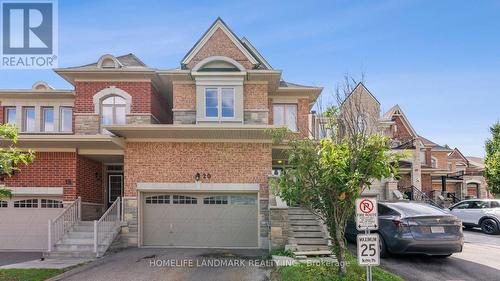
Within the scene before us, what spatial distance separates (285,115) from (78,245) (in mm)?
10961

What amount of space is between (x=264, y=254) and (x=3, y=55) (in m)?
13.0

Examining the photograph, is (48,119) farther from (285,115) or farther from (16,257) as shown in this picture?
(285,115)

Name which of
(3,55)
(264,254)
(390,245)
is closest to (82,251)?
(264,254)

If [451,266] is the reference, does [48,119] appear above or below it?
above

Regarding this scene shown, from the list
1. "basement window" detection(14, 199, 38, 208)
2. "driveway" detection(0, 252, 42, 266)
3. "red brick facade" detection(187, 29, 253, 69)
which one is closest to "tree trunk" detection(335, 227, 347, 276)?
"driveway" detection(0, 252, 42, 266)

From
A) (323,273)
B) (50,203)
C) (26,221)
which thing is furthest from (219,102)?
(323,273)

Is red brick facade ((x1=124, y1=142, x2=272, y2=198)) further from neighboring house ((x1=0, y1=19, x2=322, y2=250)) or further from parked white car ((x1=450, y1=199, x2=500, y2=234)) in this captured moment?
parked white car ((x1=450, y1=199, x2=500, y2=234))

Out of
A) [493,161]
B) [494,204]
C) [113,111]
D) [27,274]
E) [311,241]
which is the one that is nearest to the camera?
[27,274]

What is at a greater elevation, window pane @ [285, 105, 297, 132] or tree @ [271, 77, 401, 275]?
window pane @ [285, 105, 297, 132]

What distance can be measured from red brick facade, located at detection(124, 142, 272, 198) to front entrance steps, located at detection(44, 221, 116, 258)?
207 centimetres

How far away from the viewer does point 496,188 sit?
24.6 meters

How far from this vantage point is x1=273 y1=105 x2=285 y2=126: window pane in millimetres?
19219

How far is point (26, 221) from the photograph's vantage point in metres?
15.6

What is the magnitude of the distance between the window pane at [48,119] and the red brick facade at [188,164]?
237 inches
